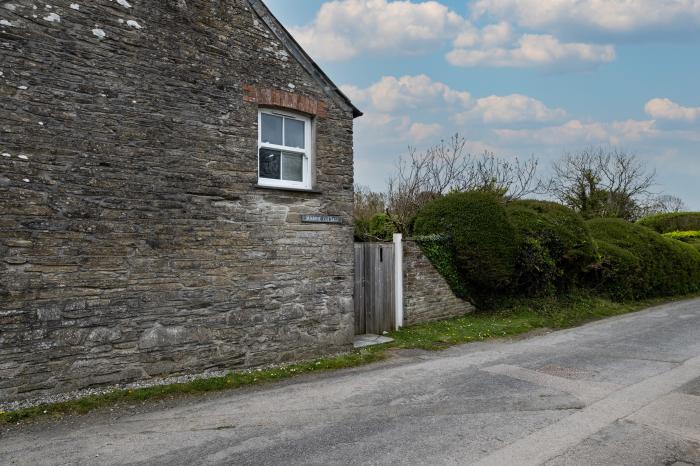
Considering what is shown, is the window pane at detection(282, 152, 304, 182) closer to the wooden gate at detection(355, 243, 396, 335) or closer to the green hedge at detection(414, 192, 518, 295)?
the wooden gate at detection(355, 243, 396, 335)

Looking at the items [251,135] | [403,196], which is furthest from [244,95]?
[403,196]

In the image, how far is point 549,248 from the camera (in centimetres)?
1398

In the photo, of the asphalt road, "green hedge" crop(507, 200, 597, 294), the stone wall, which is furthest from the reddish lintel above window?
"green hedge" crop(507, 200, 597, 294)

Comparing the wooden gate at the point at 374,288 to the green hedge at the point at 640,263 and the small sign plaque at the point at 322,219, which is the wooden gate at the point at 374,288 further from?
the green hedge at the point at 640,263

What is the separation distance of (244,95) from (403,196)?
41.3ft

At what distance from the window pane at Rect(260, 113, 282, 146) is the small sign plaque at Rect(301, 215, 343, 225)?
1425 mm

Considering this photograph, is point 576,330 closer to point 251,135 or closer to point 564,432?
point 564,432

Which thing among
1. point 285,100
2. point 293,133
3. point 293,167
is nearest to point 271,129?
point 293,133

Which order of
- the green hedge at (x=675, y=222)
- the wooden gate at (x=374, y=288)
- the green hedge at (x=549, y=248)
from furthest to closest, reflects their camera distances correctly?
1. the green hedge at (x=675, y=222)
2. the green hedge at (x=549, y=248)
3. the wooden gate at (x=374, y=288)

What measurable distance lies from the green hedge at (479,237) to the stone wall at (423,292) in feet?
2.65

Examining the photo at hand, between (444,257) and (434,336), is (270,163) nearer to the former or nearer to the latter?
(434,336)

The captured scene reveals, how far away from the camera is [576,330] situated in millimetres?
11641

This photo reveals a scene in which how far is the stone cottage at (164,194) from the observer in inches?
244

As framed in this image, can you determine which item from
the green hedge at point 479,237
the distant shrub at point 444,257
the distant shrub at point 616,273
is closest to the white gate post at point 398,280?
the distant shrub at point 444,257
